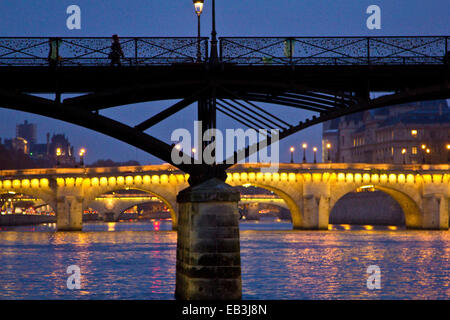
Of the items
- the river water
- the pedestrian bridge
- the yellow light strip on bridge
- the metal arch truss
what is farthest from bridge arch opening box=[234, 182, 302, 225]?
the metal arch truss

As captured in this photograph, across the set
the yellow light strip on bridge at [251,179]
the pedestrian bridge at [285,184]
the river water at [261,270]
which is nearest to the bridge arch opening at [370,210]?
the pedestrian bridge at [285,184]

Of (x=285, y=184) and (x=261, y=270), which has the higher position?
(x=285, y=184)

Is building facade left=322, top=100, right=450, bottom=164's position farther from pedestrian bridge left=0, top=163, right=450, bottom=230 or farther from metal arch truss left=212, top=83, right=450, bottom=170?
metal arch truss left=212, top=83, right=450, bottom=170

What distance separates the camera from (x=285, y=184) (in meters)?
99.4

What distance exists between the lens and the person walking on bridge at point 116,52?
76.7ft

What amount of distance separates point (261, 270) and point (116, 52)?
24319mm

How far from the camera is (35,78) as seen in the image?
78.6 feet

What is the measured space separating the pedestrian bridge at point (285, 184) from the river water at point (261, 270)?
2908 cm

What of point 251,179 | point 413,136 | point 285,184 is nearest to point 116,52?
point 251,179

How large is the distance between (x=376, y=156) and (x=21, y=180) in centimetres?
10990

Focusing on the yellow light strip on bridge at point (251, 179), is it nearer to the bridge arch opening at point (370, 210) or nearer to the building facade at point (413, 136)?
the bridge arch opening at point (370, 210)

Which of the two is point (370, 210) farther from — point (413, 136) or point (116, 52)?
point (116, 52)

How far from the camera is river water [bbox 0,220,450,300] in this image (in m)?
35.2

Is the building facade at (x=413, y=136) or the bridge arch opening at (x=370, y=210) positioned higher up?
the building facade at (x=413, y=136)
